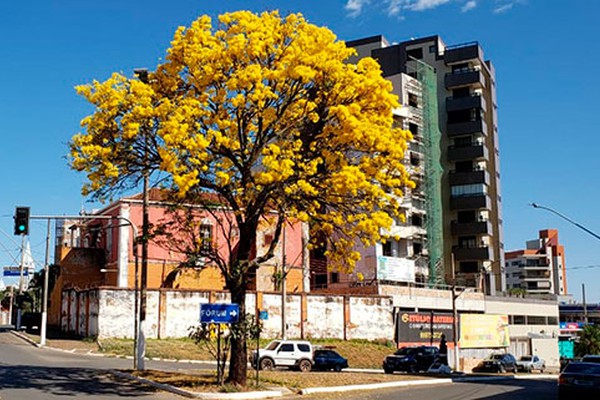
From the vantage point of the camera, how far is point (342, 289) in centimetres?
6694

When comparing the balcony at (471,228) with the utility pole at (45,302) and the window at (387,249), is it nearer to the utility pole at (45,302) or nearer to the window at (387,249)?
the window at (387,249)

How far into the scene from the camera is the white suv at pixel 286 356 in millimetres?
35344

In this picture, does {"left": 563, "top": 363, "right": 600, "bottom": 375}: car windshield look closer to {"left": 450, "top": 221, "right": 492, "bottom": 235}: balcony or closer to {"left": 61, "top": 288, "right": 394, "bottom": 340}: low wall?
{"left": 61, "top": 288, "right": 394, "bottom": 340}: low wall

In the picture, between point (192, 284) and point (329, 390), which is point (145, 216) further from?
point (192, 284)

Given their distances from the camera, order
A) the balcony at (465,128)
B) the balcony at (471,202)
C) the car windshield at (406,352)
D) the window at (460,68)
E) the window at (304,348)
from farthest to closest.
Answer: the window at (460,68), the balcony at (465,128), the balcony at (471,202), the car windshield at (406,352), the window at (304,348)

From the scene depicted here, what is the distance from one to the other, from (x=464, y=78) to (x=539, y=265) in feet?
225

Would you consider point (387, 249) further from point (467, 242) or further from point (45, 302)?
point (45, 302)

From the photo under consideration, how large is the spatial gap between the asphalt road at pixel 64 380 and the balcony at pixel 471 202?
192 ft

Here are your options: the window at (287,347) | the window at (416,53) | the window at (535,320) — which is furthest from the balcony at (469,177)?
the window at (287,347)

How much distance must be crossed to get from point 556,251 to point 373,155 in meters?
139

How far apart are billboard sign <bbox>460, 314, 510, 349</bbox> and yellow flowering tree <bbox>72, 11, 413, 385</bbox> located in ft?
118

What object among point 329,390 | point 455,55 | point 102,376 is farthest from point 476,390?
point 455,55

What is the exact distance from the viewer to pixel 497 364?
5159cm

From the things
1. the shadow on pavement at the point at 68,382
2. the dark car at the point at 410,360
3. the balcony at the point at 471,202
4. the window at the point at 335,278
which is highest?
the balcony at the point at 471,202
